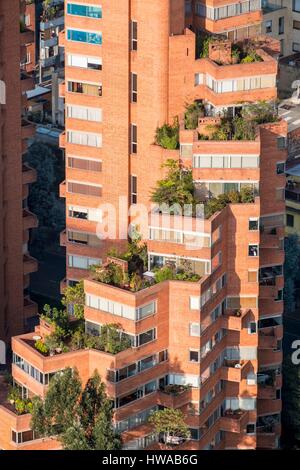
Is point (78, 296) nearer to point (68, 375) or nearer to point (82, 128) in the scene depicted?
point (68, 375)

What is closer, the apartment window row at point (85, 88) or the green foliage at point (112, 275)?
the green foliage at point (112, 275)

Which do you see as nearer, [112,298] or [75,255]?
[112,298]

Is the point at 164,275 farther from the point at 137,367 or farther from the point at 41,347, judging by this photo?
the point at 41,347

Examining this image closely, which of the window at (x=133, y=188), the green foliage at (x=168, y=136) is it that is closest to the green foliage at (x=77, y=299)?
the green foliage at (x=168, y=136)

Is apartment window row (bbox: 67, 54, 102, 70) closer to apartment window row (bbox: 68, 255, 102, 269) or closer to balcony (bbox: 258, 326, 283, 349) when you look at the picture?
apartment window row (bbox: 68, 255, 102, 269)

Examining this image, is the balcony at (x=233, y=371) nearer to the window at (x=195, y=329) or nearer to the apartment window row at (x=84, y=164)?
the window at (x=195, y=329)

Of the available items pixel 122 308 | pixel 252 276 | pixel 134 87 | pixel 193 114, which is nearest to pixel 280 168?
pixel 193 114

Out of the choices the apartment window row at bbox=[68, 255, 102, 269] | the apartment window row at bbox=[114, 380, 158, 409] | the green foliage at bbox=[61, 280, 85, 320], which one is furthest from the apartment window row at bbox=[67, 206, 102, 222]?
the apartment window row at bbox=[114, 380, 158, 409]

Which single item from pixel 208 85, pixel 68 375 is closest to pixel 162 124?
pixel 208 85
